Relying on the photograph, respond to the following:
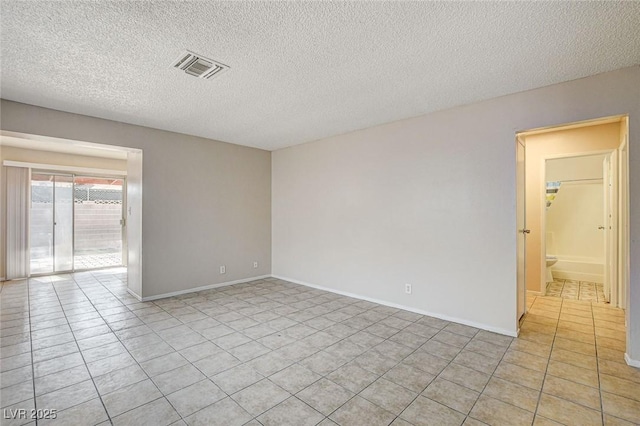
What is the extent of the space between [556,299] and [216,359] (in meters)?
4.91

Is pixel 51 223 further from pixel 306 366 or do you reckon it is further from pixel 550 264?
pixel 550 264

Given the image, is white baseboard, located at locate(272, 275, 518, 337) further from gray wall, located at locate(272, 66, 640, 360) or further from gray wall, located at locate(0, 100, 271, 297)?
gray wall, located at locate(0, 100, 271, 297)

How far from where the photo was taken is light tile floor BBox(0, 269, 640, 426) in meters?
1.87

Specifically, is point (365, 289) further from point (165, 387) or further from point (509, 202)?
point (165, 387)

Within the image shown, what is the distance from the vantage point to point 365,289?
432 cm

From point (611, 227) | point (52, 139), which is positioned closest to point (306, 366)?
point (52, 139)

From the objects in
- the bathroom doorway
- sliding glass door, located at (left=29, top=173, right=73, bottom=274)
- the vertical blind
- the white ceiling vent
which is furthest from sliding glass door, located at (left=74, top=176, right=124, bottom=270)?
the bathroom doorway

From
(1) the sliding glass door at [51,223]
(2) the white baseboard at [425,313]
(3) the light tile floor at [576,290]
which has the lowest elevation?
(3) the light tile floor at [576,290]

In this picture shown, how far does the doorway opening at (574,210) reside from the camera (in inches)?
134

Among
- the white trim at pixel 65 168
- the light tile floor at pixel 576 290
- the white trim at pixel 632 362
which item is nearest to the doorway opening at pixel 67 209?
the white trim at pixel 65 168

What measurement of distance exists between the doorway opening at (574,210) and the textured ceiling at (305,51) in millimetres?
972

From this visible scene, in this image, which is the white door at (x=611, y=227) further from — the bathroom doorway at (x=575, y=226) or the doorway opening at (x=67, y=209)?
the doorway opening at (x=67, y=209)

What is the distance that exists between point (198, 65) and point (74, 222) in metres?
6.07

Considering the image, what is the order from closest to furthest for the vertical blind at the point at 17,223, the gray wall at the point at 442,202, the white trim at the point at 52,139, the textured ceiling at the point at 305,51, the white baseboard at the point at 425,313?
the textured ceiling at the point at 305,51, the gray wall at the point at 442,202, the white baseboard at the point at 425,313, the white trim at the point at 52,139, the vertical blind at the point at 17,223
